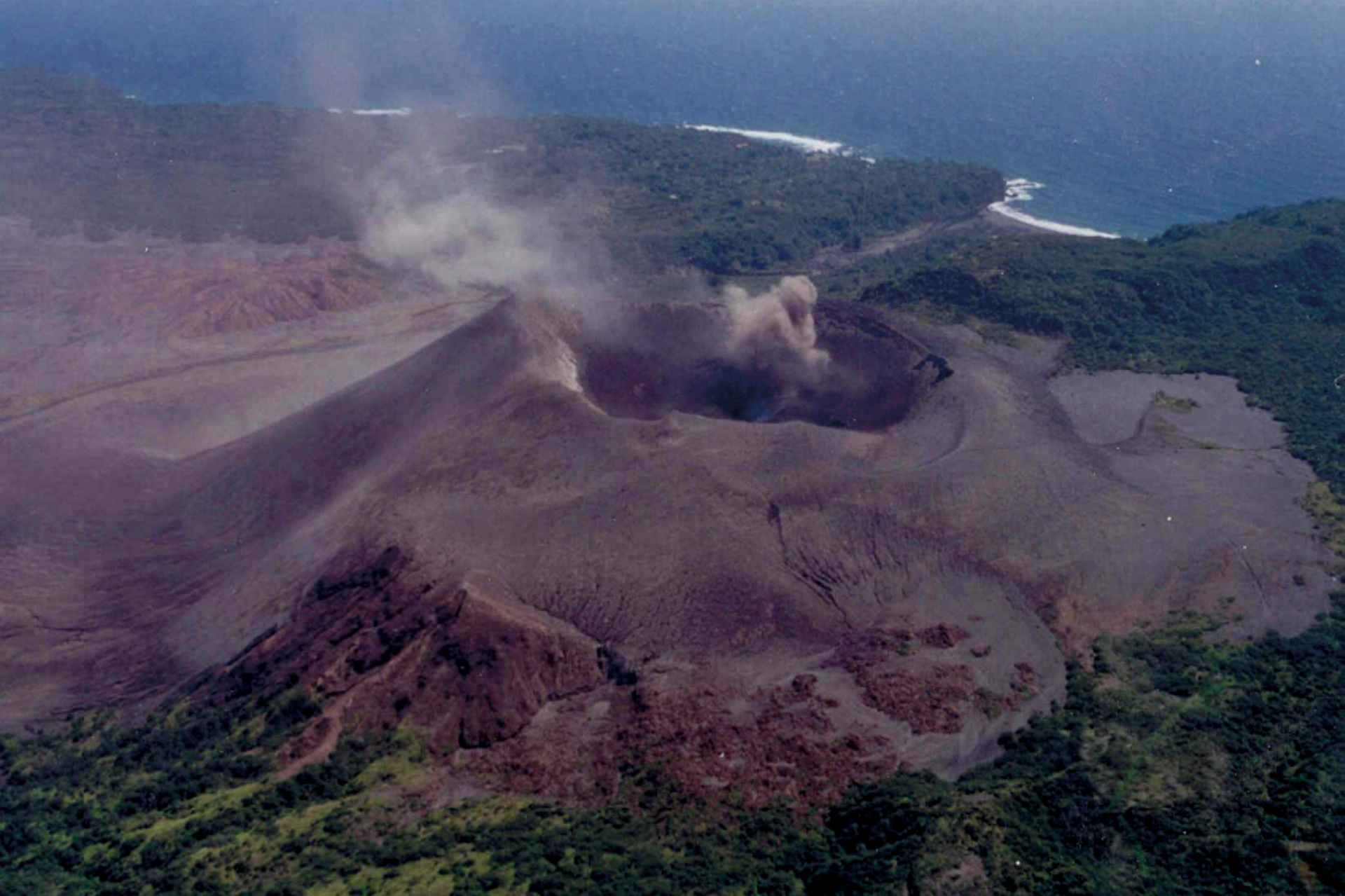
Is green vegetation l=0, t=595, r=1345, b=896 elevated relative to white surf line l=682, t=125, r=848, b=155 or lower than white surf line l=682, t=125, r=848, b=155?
lower

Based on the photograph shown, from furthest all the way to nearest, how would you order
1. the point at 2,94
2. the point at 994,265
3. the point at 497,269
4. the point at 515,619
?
1. the point at 2,94
2. the point at 497,269
3. the point at 994,265
4. the point at 515,619

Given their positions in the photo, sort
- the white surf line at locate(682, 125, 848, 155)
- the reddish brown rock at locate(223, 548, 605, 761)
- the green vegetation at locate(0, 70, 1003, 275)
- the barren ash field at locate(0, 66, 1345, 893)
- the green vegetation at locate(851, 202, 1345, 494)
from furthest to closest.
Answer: the white surf line at locate(682, 125, 848, 155) < the green vegetation at locate(0, 70, 1003, 275) < the green vegetation at locate(851, 202, 1345, 494) < the reddish brown rock at locate(223, 548, 605, 761) < the barren ash field at locate(0, 66, 1345, 893)

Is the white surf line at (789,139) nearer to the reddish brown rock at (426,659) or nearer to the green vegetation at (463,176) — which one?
the green vegetation at (463,176)

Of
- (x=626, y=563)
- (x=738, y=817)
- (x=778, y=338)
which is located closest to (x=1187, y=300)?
(x=778, y=338)

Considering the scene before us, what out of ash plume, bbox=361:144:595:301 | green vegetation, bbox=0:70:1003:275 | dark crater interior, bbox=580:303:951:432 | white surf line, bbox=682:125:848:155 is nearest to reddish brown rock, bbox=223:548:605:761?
dark crater interior, bbox=580:303:951:432

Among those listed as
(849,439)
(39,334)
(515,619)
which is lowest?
(39,334)

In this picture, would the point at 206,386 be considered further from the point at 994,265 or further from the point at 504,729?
the point at 994,265

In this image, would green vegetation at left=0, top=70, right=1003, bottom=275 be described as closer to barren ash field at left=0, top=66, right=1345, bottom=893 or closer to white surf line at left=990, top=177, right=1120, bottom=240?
white surf line at left=990, top=177, right=1120, bottom=240

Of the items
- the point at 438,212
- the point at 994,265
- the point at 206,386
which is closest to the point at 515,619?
the point at 206,386
